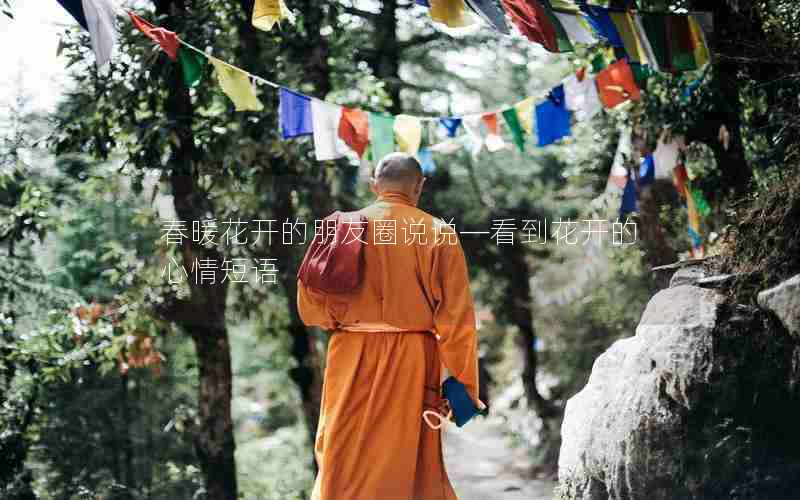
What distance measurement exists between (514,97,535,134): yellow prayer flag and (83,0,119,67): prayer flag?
414 cm

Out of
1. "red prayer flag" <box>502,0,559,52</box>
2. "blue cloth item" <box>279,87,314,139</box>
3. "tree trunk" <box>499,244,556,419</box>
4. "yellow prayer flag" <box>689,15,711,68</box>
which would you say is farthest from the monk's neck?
"tree trunk" <box>499,244,556,419</box>

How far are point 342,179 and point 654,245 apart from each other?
366 centimetres

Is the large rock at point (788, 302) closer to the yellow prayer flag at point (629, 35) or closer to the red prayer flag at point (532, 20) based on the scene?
the red prayer flag at point (532, 20)

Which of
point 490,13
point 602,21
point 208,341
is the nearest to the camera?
point 490,13

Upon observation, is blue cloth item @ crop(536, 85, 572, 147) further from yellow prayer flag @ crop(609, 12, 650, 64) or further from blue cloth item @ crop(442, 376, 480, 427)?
blue cloth item @ crop(442, 376, 480, 427)

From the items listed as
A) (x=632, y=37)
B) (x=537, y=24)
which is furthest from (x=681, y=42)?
(x=537, y=24)

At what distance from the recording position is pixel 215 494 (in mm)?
6828

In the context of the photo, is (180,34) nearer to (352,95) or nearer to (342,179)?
(352,95)

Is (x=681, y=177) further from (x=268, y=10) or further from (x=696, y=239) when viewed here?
(x=268, y=10)

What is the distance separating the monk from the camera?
3.82 metres

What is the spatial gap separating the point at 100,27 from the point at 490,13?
2017 mm

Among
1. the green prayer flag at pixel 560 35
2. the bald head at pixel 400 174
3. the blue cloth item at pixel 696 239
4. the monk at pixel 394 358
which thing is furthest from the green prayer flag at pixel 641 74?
the monk at pixel 394 358

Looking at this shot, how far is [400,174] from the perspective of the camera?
4.07 meters

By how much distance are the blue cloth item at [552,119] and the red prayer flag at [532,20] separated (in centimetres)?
198
